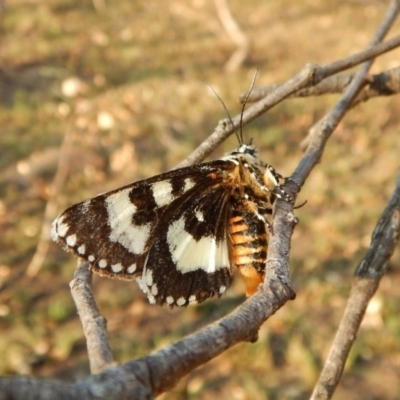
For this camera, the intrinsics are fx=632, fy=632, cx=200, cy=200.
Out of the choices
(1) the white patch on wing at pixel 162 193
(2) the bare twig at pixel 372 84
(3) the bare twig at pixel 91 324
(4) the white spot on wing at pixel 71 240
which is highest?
(2) the bare twig at pixel 372 84

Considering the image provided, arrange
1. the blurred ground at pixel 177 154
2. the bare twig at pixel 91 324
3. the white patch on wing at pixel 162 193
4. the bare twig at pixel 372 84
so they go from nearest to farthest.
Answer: the bare twig at pixel 91 324 < the white patch on wing at pixel 162 193 < the bare twig at pixel 372 84 < the blurred ground at pixel 177 154

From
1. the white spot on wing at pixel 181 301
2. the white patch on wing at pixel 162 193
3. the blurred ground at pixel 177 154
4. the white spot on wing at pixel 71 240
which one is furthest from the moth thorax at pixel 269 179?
the blurred ground at pixel 177 154

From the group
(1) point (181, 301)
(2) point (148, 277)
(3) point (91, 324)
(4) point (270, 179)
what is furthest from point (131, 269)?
(3) point (91, 324)

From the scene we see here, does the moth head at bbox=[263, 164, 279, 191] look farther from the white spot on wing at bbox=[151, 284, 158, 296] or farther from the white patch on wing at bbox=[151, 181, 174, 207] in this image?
the white spot on wing at bbox=[151, 284, 158, 296]

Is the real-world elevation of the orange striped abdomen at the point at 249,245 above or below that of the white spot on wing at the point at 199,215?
below

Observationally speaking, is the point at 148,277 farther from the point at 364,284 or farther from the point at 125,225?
the point at 364,284

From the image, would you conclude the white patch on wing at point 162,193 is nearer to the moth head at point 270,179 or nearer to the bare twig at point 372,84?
the moth head at point 270,179

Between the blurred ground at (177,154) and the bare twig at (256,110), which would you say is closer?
the bare twig at (256,110)

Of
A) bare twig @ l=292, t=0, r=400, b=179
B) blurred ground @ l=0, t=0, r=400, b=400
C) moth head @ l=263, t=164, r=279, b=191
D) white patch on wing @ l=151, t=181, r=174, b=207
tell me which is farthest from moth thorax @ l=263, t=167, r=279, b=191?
blurred ground @ l=0, t=0, r=400, b=400
